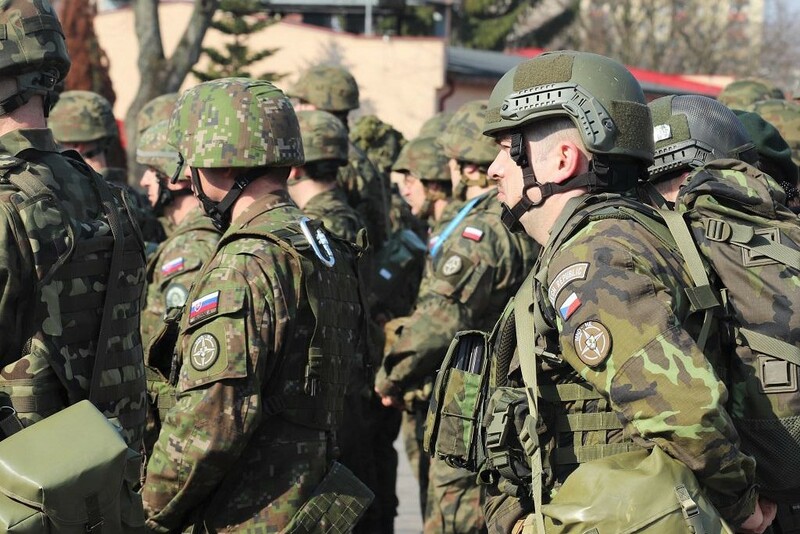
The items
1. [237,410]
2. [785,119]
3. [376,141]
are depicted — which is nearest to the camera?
[237,410]

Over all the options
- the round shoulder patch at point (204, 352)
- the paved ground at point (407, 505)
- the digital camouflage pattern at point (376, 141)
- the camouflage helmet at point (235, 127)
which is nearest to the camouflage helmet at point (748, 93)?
the digital camouflage pattern at point (376, 141)

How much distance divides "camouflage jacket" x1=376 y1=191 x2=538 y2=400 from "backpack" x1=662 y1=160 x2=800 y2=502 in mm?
3387

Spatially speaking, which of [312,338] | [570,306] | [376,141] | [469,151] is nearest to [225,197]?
[312,338]

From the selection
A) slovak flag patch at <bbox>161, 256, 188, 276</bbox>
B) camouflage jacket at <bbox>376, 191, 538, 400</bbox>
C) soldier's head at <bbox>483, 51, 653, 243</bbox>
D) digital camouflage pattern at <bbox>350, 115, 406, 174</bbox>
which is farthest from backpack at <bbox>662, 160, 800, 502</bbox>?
digital camouflage pattern at <bbox>350, 115, 406, 174</bbox>

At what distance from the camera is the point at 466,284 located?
7.20 m

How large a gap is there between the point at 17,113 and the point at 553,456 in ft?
7.02

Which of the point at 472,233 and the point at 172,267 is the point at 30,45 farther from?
the point at 472,233

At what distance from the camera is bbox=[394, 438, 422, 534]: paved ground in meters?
9.55

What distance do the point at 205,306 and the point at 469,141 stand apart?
364 centimetres

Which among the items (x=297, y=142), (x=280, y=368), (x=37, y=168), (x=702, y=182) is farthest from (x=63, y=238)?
(x=702, y=182)

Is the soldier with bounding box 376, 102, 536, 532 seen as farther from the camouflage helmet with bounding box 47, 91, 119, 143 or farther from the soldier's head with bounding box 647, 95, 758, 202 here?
the camouflage helmet with bounding box 47, 91, 119, 143

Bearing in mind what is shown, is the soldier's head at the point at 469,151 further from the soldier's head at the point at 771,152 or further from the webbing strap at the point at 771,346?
the webbing strap at the point at 771,346

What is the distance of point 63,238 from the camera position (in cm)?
416

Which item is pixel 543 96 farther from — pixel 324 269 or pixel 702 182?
pixel 324 269
